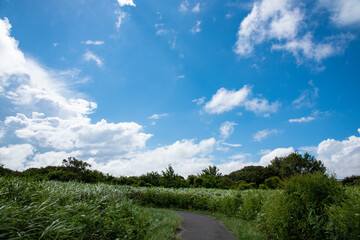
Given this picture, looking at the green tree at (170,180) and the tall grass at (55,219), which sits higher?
the green tree at (170,180)

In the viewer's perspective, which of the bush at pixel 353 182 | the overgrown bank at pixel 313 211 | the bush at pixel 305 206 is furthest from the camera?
the bush at pixel 353 182

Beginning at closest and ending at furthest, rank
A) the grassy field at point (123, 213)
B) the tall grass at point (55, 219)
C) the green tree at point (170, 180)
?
the tall grass at point (55, 219) < the grassy field at point (123, 213) < the green tree at point (170, 180)

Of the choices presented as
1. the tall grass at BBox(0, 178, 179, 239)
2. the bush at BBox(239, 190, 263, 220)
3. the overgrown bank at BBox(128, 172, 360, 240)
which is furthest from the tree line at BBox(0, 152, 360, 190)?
the tall grass at BBox(0, 178, 179, 239)

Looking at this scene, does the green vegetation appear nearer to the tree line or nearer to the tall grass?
the tall grass

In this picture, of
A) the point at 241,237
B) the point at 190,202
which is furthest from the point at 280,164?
the point at 241,237

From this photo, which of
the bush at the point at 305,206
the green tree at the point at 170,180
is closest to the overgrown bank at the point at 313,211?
the bush at the point at 305,206

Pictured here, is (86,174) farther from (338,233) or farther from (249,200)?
(338,233)

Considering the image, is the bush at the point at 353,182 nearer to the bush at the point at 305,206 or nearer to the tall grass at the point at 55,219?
the bush at the point at 305,206

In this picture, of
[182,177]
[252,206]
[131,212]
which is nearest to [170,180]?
[182,177]

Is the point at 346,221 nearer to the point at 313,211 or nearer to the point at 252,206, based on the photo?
the point at 313,211

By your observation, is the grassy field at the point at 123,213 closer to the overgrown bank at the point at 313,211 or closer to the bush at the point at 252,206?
the overgrown bank at the point at 313,211

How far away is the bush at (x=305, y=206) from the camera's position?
6148 mm

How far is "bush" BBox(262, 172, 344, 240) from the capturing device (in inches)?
242

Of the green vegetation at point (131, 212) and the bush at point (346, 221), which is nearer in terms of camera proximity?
the green vegetation at point (131, 212)
